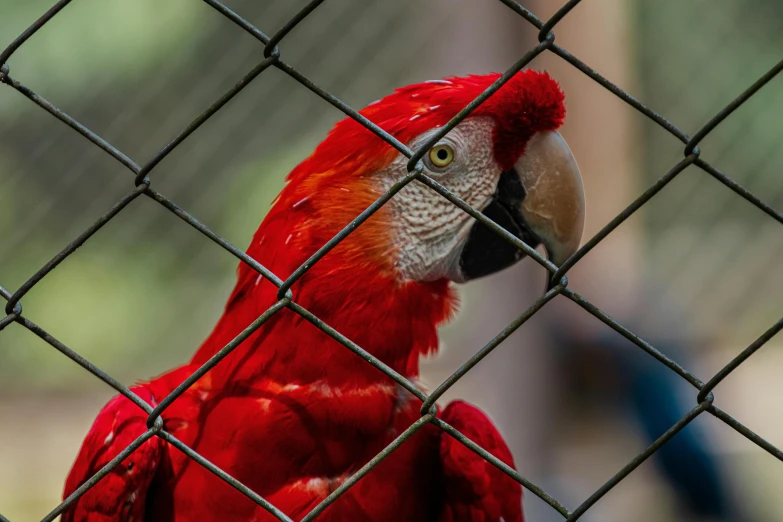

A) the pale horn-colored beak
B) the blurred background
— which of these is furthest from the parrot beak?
the blurred background

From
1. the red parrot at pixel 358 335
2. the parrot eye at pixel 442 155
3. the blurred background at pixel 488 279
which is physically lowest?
the red parrot at pixel 358 335

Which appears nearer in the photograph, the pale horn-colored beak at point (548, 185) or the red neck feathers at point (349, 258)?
the red neck feathers at point (349, 258)

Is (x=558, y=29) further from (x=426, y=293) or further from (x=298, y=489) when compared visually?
(x=298, y=489)

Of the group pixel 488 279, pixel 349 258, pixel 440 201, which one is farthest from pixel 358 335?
pixel 488 279

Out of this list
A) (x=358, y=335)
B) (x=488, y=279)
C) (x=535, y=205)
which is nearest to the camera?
(x=358, y=335)

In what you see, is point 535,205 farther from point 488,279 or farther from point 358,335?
point 488,279

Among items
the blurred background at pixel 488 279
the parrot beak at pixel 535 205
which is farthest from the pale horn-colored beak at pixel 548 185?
the blurred background at pixel 488 279

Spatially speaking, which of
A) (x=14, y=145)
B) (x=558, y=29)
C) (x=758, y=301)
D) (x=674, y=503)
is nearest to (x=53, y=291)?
(x=14, y=145)

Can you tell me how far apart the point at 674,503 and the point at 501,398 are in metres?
0.65

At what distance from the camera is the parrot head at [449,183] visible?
3.33 feet

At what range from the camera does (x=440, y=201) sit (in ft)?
3.48

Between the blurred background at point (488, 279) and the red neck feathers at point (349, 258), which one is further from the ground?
the blurred background at point (488, 279)

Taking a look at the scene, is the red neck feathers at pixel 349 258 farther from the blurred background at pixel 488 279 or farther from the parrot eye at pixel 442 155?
the blurred background at pixel 488 279

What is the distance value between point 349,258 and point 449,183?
18cm
